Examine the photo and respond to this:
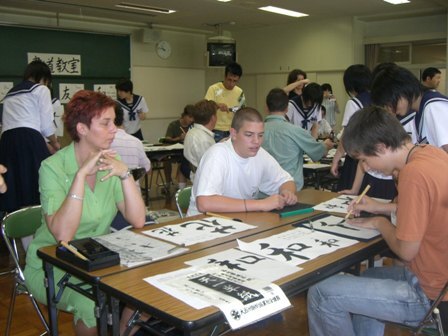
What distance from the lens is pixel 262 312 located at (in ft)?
4.26

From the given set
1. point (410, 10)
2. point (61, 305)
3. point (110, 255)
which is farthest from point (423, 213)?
point (410, 10)

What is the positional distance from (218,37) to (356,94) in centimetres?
651

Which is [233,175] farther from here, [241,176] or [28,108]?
[28,108]

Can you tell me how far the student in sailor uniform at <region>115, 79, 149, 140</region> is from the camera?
21.2ft

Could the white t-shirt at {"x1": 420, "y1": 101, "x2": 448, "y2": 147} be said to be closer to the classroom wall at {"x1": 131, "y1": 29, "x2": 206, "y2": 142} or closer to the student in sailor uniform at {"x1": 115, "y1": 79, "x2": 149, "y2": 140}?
the student in sailor uniform at {"x1": 115, "y1": 79, "x2": 149, "y2": 140}

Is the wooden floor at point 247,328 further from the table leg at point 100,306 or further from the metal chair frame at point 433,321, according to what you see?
the table leg at point 100,306

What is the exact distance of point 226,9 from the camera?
812 centimetres

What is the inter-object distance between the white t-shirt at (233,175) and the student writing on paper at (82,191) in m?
0.44

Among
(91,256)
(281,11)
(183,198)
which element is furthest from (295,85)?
(91,256)

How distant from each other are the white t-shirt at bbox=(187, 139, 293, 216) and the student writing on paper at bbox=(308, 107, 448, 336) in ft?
2.77

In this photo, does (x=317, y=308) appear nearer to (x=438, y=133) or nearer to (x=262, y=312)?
(x=262, y=312)

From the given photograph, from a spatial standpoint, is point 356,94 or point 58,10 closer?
point 356,94

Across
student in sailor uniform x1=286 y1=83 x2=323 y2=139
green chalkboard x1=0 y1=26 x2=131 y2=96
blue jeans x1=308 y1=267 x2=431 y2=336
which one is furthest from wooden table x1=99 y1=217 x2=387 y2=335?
green chalkboard x1=0 y1=26 x2=131 y2=96

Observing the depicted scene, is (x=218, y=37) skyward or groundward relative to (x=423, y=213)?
skyward
